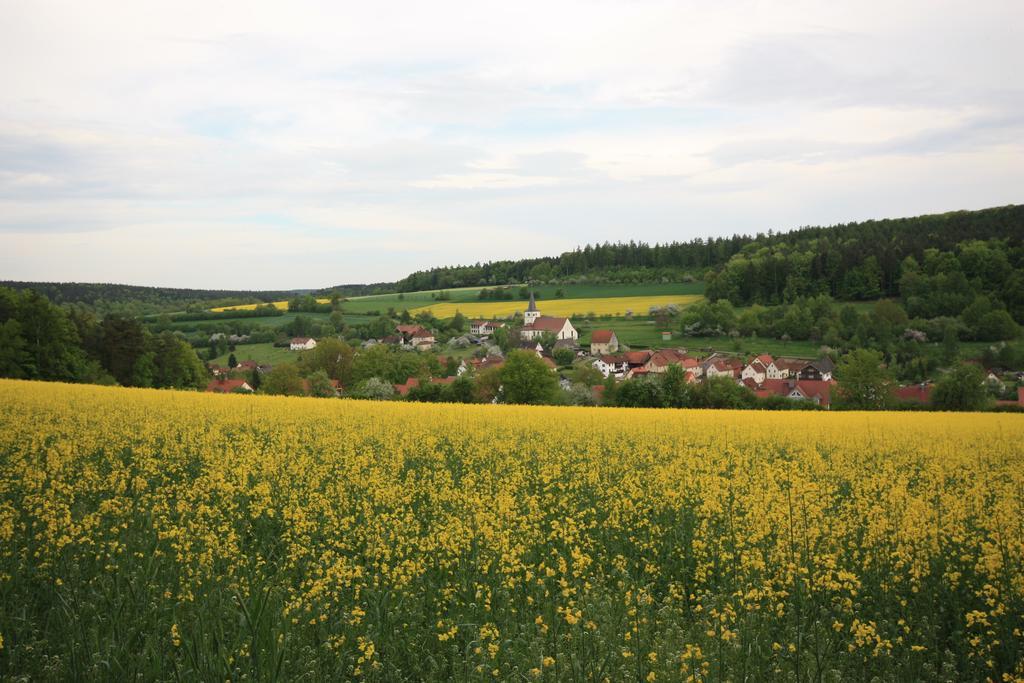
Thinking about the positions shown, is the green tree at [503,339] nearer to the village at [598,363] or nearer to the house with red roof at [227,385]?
the village at [598,363]

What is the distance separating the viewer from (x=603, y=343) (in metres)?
92.3

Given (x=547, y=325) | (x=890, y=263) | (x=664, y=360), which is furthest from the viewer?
(x=547, y=325)

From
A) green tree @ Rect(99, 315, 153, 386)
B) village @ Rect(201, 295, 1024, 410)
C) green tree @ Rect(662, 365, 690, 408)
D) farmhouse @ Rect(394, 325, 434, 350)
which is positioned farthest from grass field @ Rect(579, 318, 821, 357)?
green tree @ Rect(99, 315, 153, 386)

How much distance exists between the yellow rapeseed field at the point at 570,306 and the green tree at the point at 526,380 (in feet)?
235

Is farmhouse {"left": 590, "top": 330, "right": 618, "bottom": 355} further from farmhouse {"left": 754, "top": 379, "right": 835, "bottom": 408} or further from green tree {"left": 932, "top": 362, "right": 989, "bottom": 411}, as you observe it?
green tree {"left": 932, "top": 362, "right": 989, "bottom": 411}

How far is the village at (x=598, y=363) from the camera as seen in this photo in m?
52.7

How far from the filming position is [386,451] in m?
12.1

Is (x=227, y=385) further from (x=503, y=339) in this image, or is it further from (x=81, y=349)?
(x=503, y=339)

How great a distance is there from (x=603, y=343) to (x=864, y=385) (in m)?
48.1

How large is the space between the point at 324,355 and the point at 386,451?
172 feet

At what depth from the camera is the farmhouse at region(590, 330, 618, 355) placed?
90812 millimetres

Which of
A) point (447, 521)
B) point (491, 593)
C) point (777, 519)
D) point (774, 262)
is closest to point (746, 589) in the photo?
point (777, 519)

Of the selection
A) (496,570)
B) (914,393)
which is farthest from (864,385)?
(496,570)

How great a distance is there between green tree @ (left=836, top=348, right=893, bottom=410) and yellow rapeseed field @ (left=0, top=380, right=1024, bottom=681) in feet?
121
